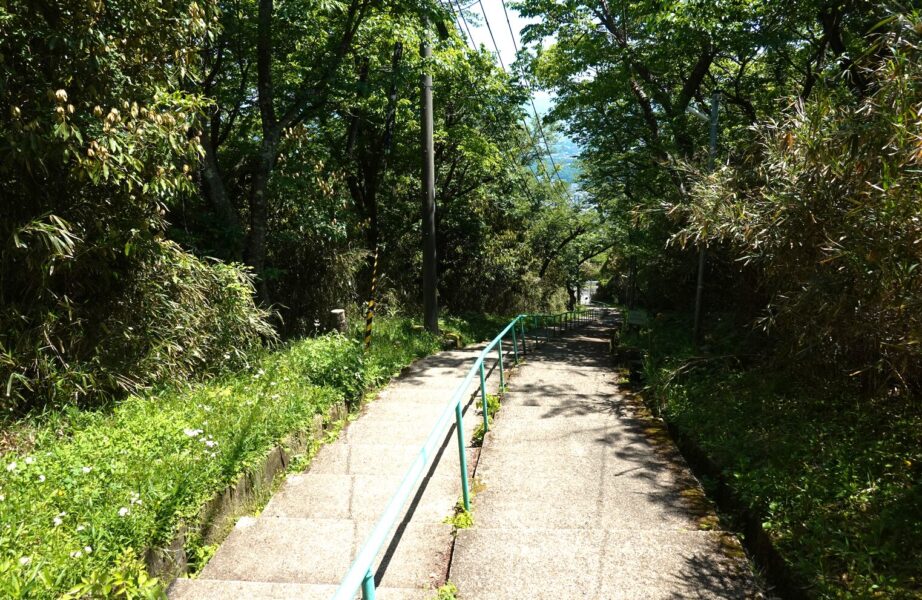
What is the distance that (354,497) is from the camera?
4410mm

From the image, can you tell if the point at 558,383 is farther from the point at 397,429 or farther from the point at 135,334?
the point at 135,334

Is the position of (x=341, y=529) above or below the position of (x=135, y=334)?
below

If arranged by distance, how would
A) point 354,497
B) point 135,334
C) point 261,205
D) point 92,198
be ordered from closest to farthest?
1. point 354,497
2. point 92,198
3. point 135,334
4. point 261,205

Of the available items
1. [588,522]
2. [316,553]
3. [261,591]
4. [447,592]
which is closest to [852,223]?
[588,522]

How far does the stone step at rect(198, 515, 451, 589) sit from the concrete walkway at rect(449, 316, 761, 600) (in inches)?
7.9

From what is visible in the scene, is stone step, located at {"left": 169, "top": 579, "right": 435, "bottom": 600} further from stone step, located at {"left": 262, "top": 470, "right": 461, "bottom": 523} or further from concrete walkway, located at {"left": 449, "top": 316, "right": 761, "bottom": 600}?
stone step, located at {"left": 262, "top": 470, "right": 461, "bottom": 523}

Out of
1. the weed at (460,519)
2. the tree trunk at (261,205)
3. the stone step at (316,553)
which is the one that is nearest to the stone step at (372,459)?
the weed at (460,519)

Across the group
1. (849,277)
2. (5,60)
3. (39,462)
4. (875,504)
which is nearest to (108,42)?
(5,60)

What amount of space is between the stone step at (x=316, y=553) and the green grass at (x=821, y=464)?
2.08 meters

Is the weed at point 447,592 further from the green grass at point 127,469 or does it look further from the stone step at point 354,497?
the green grass at point 127,469

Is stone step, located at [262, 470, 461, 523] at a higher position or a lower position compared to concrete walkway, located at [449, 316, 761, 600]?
lower

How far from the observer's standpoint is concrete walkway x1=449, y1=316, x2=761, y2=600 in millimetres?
3125

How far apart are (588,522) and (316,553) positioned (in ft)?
5.89

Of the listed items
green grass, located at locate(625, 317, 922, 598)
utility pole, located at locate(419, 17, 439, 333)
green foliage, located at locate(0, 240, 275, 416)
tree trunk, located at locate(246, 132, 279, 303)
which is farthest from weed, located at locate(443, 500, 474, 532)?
utility pole, located at locate(419, 17, 439, 333)
